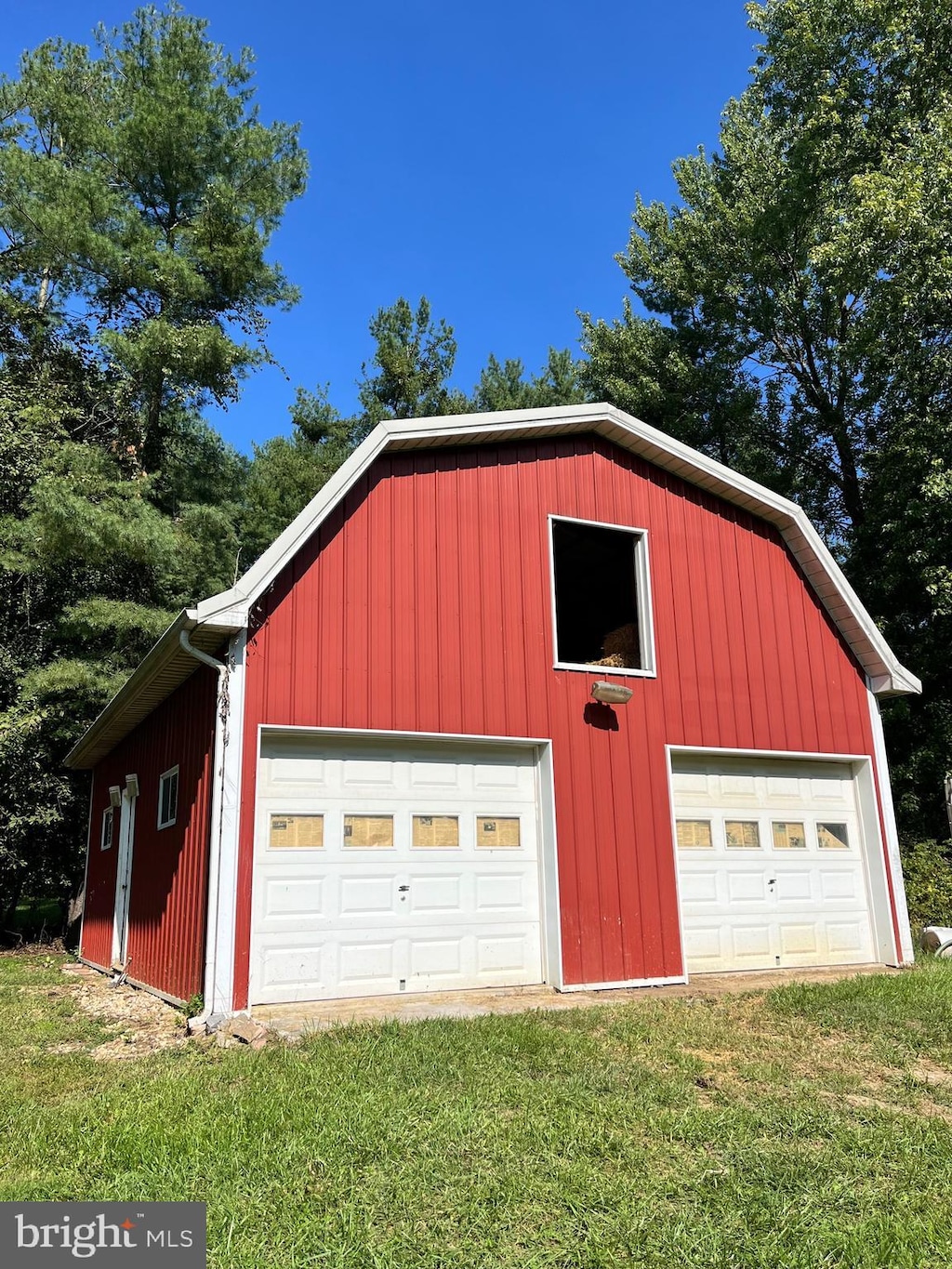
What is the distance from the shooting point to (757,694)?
32.0ft

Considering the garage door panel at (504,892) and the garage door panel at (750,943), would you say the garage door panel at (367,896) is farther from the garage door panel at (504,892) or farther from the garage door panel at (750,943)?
the garage door panel at (750,943)

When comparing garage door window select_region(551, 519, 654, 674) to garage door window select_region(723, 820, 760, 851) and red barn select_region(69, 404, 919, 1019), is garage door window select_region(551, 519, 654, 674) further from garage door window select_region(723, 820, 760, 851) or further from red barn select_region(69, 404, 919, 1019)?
garage door window select_region(723, 820, 760, 851)

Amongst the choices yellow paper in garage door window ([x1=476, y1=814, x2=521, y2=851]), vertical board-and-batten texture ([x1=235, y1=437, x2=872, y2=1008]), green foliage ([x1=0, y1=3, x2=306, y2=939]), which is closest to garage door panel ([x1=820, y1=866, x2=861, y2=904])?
vertical board-and-batten texture ([x1=235, y1=437, x2=872, y2=1008])

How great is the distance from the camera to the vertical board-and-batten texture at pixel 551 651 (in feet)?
25.3

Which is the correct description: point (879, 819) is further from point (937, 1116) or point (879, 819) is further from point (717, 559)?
point (937, 1116)

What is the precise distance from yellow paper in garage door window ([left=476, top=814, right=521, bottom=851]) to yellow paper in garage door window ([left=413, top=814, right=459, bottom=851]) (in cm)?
24

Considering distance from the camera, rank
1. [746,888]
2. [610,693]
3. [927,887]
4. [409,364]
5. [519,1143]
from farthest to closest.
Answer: [409,364] → [927,887] → [746,888] → [610,693] → [519,1143]

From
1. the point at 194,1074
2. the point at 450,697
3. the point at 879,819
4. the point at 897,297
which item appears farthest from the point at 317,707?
the point at 897,297

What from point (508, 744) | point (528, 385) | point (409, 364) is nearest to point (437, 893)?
point (508, 744)

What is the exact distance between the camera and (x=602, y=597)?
11602 millimetres

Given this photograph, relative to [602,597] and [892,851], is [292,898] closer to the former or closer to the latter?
[602,597]

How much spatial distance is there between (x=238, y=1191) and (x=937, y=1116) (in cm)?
349

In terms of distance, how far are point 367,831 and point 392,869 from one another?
401mm

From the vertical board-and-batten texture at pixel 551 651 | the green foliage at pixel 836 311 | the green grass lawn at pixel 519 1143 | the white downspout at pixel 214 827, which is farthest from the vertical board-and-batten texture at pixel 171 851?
the green foliage at pixel 836 311
